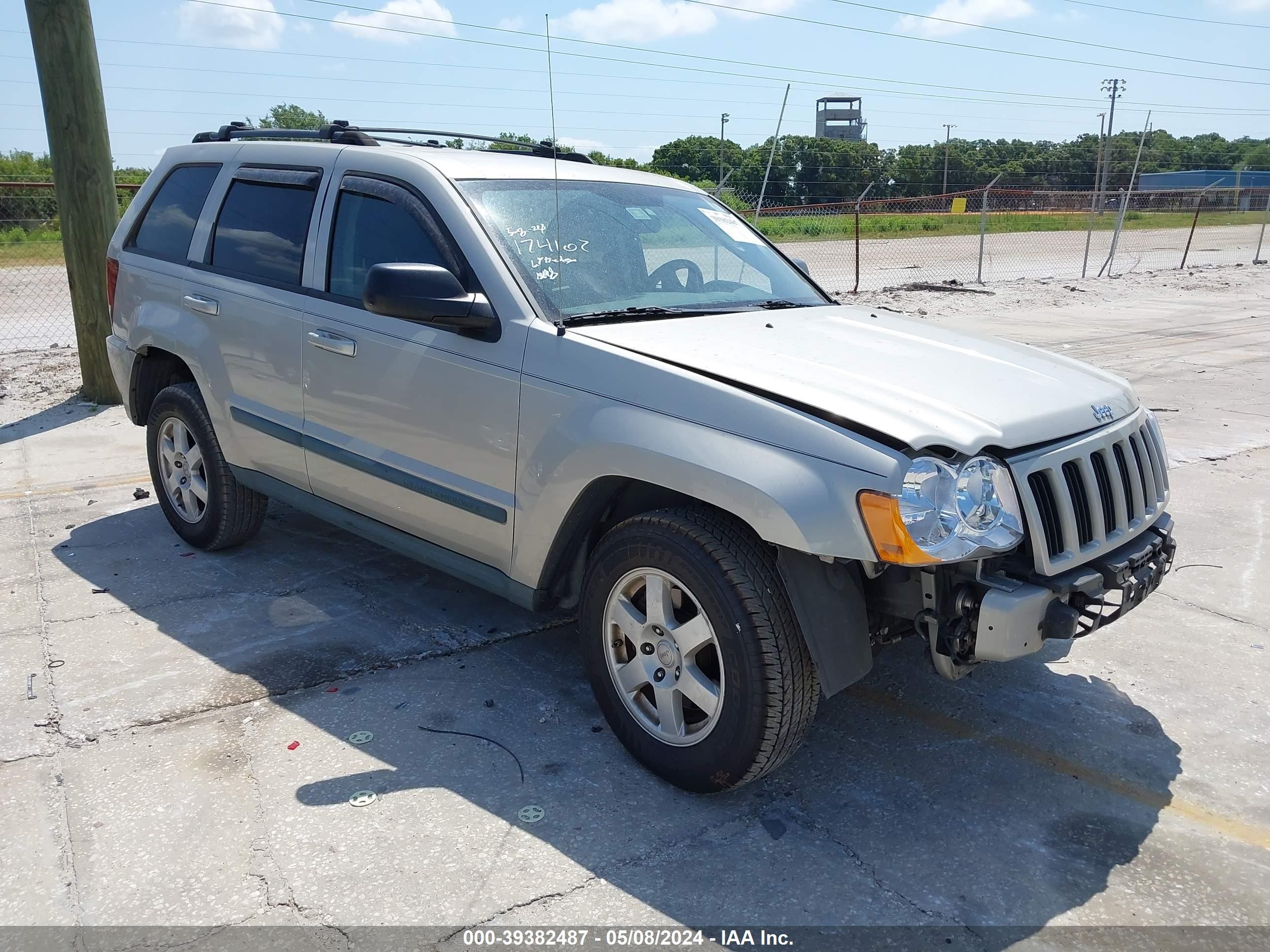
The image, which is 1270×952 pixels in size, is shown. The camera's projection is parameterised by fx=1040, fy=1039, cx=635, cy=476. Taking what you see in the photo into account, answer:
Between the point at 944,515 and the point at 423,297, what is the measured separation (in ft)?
5.84

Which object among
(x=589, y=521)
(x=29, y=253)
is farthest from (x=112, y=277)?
(x=29, y=253)

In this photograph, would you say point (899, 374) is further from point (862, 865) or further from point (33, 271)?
point (33, 271)

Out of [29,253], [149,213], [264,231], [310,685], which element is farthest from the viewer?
[29,253]

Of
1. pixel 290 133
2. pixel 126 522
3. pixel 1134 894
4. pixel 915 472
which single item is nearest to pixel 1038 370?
pixel 915 472

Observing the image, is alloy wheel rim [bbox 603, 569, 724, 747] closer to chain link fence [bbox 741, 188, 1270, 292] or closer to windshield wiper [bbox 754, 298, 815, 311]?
windshield wiper [bbox 754, 298, 815, 311]

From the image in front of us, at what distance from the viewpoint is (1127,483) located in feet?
10.9

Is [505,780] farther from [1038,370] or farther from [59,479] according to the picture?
[59,479]

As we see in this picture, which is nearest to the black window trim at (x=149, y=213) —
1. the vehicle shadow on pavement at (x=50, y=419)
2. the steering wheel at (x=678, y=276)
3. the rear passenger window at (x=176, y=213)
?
the rear passenger window at (x=176, y=213)

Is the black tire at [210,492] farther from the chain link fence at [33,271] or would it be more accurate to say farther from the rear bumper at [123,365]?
the chain link fence at [33,271]

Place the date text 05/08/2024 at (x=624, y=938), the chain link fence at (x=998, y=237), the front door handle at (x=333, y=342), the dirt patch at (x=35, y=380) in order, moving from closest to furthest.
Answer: the date text 05/08/2024 at (x=624, y=938), the front door handle at (x=333, y=342), the dirt patch at (x=35, y=380), the chain link fence at (x=998, y=237)

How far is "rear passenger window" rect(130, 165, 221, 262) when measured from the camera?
505cm

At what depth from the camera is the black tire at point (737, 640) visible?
291 cm

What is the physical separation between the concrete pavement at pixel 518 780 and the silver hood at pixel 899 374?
1167 millimetres

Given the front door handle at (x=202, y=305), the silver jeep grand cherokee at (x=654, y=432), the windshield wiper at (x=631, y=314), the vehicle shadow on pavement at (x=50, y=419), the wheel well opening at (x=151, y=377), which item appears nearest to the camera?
the silver jeep grand cherokee at (x=654, y=432)
